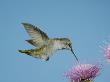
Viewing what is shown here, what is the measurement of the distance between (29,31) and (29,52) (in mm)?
223

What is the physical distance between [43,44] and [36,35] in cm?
12

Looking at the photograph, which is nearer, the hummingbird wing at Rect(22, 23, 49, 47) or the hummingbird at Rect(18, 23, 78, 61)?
the hummingbird at Rect(18, 23, 78, 61)

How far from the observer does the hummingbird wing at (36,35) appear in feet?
6.86

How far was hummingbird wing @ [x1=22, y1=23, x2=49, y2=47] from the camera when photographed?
2.09m

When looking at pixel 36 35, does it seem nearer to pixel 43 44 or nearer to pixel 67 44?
pixel 43 44

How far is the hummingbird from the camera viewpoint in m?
1.98

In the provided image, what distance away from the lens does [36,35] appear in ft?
6.97

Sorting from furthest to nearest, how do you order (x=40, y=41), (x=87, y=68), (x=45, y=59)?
A: (x=87, y=68), (x=40, y=41), (x=45, y=59)

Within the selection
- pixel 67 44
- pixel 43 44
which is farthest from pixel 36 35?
pixel 67 44

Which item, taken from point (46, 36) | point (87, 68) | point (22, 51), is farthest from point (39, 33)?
point (87, 68)

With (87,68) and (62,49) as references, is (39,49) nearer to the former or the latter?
(62,49)

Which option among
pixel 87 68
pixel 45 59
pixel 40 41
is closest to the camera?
pixel 45 59

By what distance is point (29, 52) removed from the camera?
2119 mm

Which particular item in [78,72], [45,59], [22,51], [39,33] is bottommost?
[45,59]
